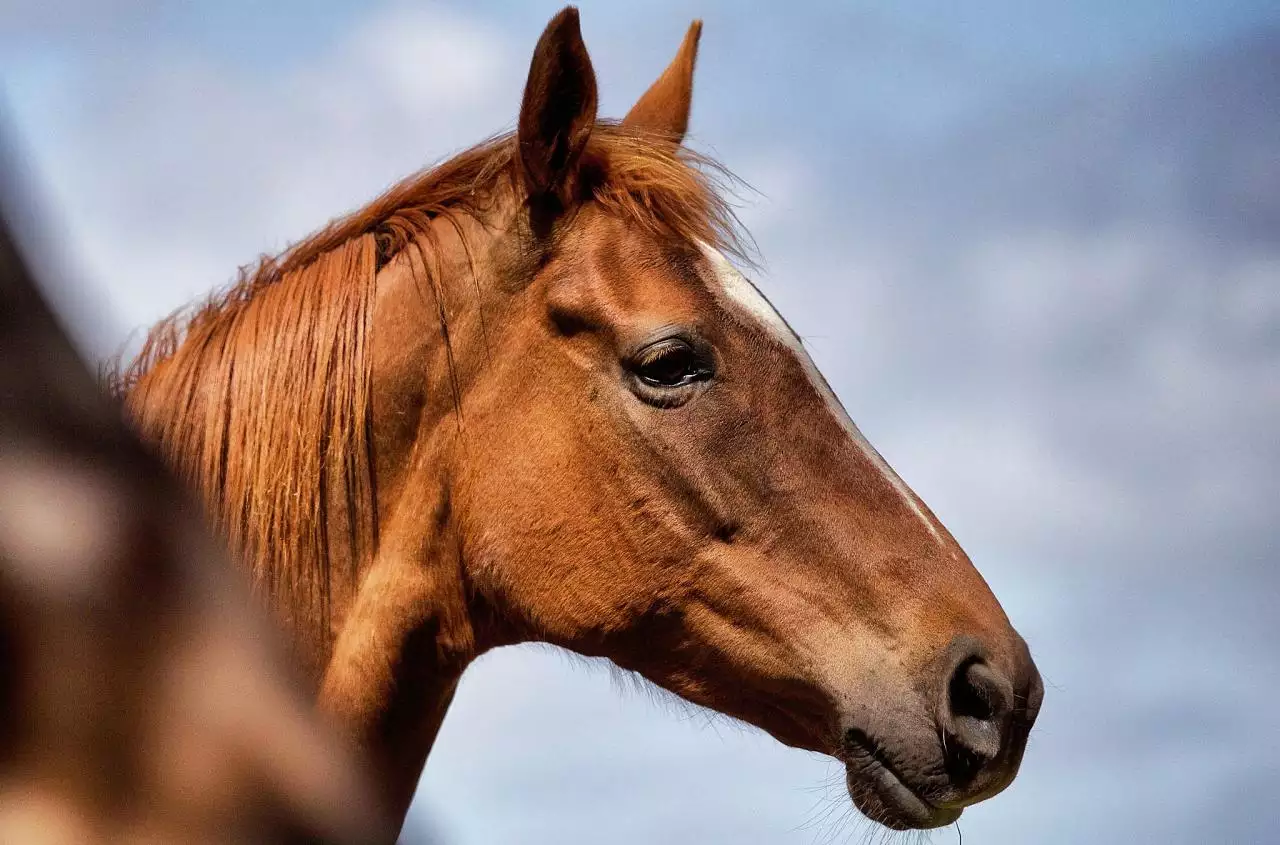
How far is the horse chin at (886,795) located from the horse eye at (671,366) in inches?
46.0

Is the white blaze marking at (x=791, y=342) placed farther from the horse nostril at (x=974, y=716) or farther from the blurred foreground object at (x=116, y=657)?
the blurred foreground object at (x=116, y=657)

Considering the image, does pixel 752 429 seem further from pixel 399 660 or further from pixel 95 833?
pixel 95 833

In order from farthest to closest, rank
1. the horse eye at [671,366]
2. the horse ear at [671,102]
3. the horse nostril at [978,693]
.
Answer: the horse ear at [671,102]
the horse eye at [671,366]
the horse nostril at [978,693]

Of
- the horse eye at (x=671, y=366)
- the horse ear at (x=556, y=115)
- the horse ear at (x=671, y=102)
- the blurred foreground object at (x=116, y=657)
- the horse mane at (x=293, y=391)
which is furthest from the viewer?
the horse ear at (x=671, y=102)

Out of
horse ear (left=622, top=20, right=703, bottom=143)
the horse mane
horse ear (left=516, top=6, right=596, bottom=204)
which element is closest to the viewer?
the horse mane

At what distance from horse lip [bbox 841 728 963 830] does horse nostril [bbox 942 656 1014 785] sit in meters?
0.14

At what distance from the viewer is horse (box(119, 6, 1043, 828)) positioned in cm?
337

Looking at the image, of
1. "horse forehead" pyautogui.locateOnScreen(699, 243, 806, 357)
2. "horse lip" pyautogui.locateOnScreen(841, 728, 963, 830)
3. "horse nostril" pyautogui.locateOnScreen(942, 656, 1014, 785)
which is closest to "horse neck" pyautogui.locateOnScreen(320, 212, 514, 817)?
"horse forehead" pyautogui.locateOnScreen(699, 243, 806, 357)

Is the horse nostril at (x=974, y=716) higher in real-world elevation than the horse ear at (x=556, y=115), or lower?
lower

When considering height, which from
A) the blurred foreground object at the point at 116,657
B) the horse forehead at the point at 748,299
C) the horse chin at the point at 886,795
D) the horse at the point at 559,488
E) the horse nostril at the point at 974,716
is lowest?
the horse chin at the point at 886,795

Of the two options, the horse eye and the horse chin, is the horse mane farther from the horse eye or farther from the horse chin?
the horse chin

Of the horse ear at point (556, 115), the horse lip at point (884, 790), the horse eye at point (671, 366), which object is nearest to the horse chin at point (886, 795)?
the horse lip at point (884, 790)

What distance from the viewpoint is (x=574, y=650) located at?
3682mm

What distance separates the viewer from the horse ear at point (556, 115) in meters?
3.71
